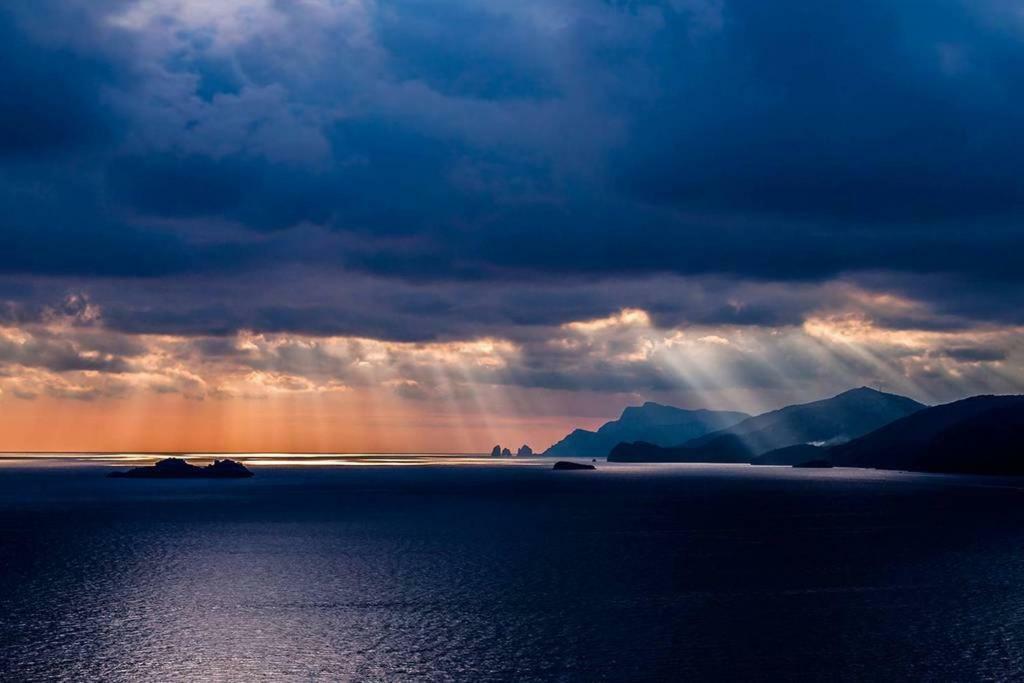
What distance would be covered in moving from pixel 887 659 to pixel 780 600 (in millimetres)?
18848

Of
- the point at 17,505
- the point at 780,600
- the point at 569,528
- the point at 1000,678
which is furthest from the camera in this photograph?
the point at 17,505

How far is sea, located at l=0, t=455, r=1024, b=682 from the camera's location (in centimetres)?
4678

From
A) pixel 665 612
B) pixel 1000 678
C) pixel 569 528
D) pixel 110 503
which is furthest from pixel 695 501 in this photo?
pixel 1000 678

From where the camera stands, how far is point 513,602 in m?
66.1

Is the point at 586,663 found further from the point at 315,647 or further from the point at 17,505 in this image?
the point at 17,505

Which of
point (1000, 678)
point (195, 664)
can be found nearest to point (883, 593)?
point (1000, 678)

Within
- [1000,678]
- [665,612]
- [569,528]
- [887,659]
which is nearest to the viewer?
[1000,678]

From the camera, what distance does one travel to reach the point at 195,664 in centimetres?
4678

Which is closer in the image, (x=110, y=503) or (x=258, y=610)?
(x=258, y=610)

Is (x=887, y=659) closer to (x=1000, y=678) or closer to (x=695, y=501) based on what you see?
(x=1000, y=678)

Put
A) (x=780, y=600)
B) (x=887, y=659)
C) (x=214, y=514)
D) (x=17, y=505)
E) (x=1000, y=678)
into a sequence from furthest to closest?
(x=17, y=505) → (x=214, y=514) → (x=780, y=600) → (x=887, y=659) → (x=1000, y=678)

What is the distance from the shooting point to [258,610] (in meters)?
62.4

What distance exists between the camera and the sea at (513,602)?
46.8m

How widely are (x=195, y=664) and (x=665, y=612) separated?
30465 millimetres
